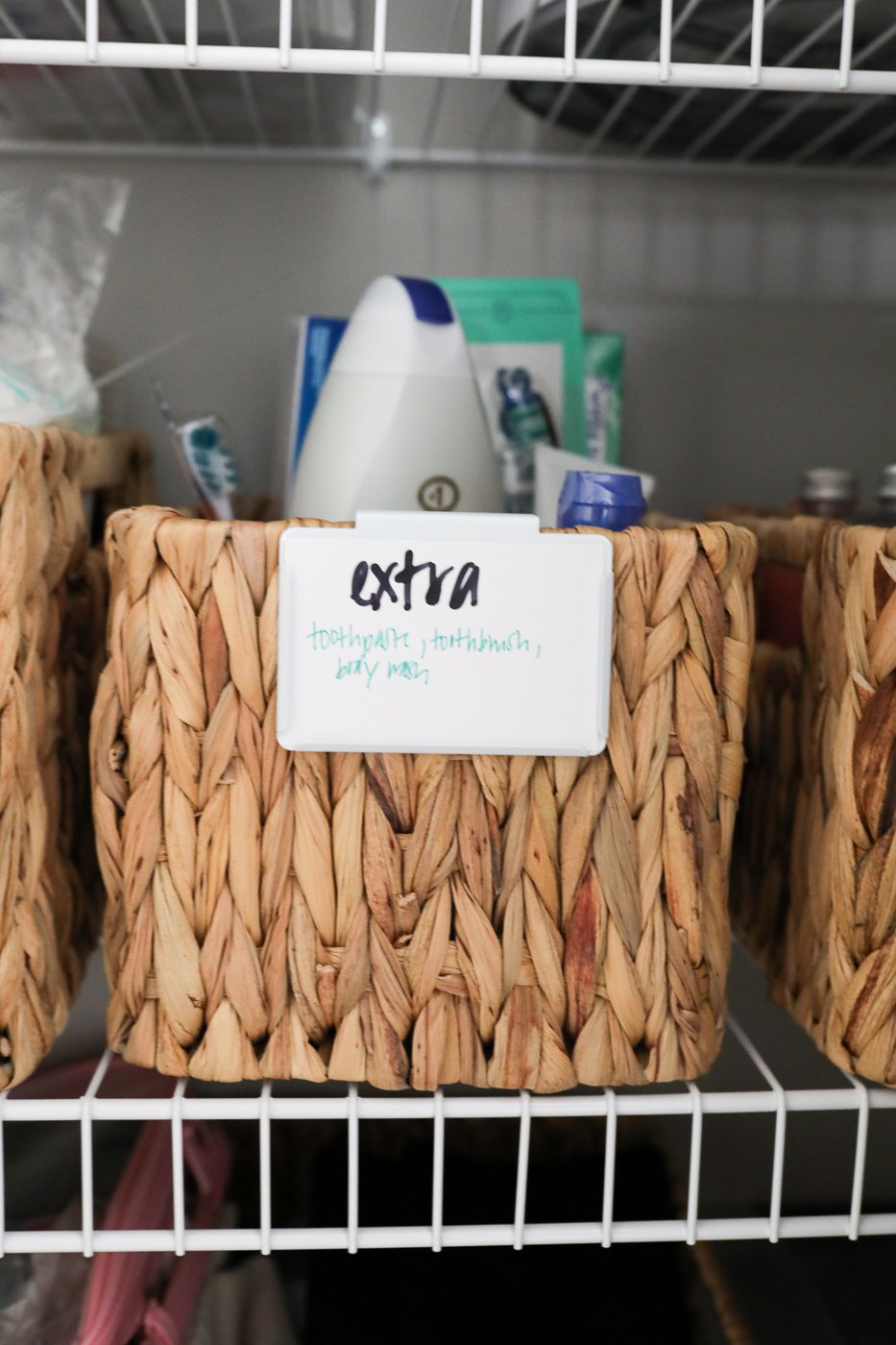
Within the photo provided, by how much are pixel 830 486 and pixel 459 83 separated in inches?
15.7

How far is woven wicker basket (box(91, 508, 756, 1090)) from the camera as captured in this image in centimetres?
49

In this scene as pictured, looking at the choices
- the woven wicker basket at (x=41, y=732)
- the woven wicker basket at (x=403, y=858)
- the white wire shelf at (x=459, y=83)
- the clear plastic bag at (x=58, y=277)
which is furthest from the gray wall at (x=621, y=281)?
the woven wicker basket at (x=403, y=858)

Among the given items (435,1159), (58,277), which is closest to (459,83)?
(58,277)

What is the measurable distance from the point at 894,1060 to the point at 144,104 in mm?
715

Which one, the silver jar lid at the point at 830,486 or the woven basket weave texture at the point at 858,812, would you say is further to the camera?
the silver jar lid at the point at 830,486

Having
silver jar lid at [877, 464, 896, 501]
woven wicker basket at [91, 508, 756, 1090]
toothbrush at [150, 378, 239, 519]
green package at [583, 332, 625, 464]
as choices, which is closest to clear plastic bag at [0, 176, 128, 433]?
toothbrush at [150, 378, 239, 519]

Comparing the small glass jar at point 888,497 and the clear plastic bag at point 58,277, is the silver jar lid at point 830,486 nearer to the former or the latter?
the small glass jar at point 888,497

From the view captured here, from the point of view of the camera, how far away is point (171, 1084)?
75 cm

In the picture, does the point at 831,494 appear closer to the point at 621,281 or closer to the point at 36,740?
the point at 621,281

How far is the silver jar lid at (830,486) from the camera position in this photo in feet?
2.20

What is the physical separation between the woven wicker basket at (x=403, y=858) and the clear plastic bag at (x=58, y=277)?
200mm

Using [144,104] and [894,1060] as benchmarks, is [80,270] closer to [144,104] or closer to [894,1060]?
[144,104]

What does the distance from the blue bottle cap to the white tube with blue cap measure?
11 centimetres

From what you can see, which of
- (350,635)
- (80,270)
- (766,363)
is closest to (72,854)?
(350,635)
